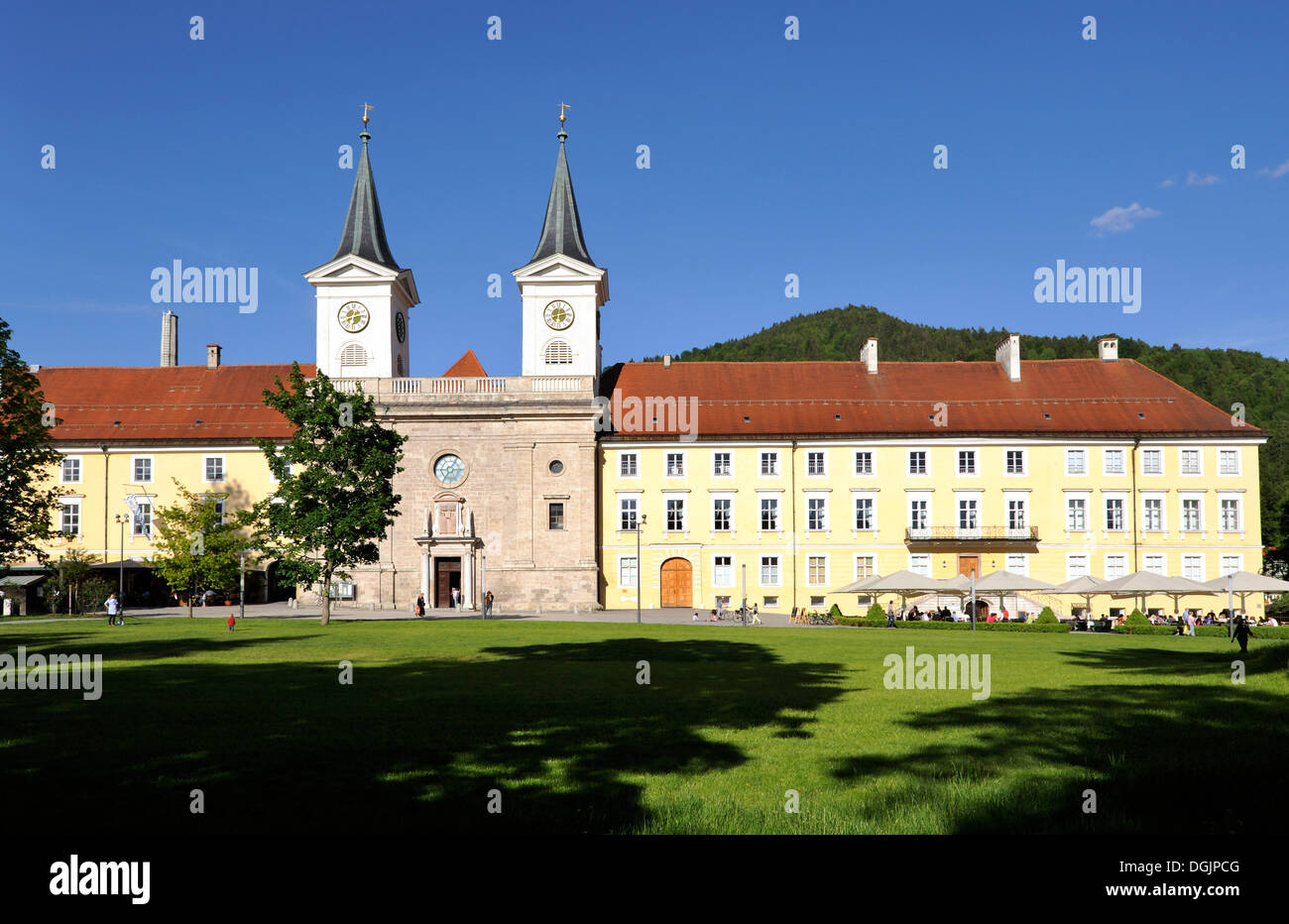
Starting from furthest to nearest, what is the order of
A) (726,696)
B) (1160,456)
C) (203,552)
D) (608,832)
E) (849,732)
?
(1160,456) → (203,552) → (726,696) → (849,732) → (608,832)

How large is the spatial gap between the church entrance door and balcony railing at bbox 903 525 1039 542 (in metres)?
24.8

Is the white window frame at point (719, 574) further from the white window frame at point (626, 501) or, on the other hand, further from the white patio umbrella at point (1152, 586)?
the white patio umbrella at point (1152, 586)

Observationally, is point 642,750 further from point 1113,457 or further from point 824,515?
point 1113,457

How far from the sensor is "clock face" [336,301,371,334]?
56.5 m

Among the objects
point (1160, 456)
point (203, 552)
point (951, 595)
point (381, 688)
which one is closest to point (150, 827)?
point (381, 688)

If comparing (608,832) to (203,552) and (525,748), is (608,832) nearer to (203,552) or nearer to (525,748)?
(525,748)

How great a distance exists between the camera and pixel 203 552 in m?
47.0

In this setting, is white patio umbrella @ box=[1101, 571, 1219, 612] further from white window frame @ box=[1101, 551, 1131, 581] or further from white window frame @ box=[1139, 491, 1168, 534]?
white window frame @ box=[1139, 491, 1168, 534]

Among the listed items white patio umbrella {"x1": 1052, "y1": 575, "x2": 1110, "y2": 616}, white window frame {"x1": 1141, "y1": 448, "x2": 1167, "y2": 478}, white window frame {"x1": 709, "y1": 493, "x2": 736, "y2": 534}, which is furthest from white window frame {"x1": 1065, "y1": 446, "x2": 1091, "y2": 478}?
white window frame {"x1": 709, "y1": 493, "x2": 736, "y2": 534}

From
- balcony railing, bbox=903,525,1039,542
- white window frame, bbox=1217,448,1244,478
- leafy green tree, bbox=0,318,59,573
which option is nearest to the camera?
leafy green tree, bbox=0,318,59,573

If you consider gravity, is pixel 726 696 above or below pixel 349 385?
below

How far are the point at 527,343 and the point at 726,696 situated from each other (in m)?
42.1

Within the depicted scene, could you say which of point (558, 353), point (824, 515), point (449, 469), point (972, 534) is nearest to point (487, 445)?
point (449, 469)

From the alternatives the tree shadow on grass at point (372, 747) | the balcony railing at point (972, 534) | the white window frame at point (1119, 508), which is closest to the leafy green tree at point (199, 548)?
the tree shadow on grass at point (372, 747)
